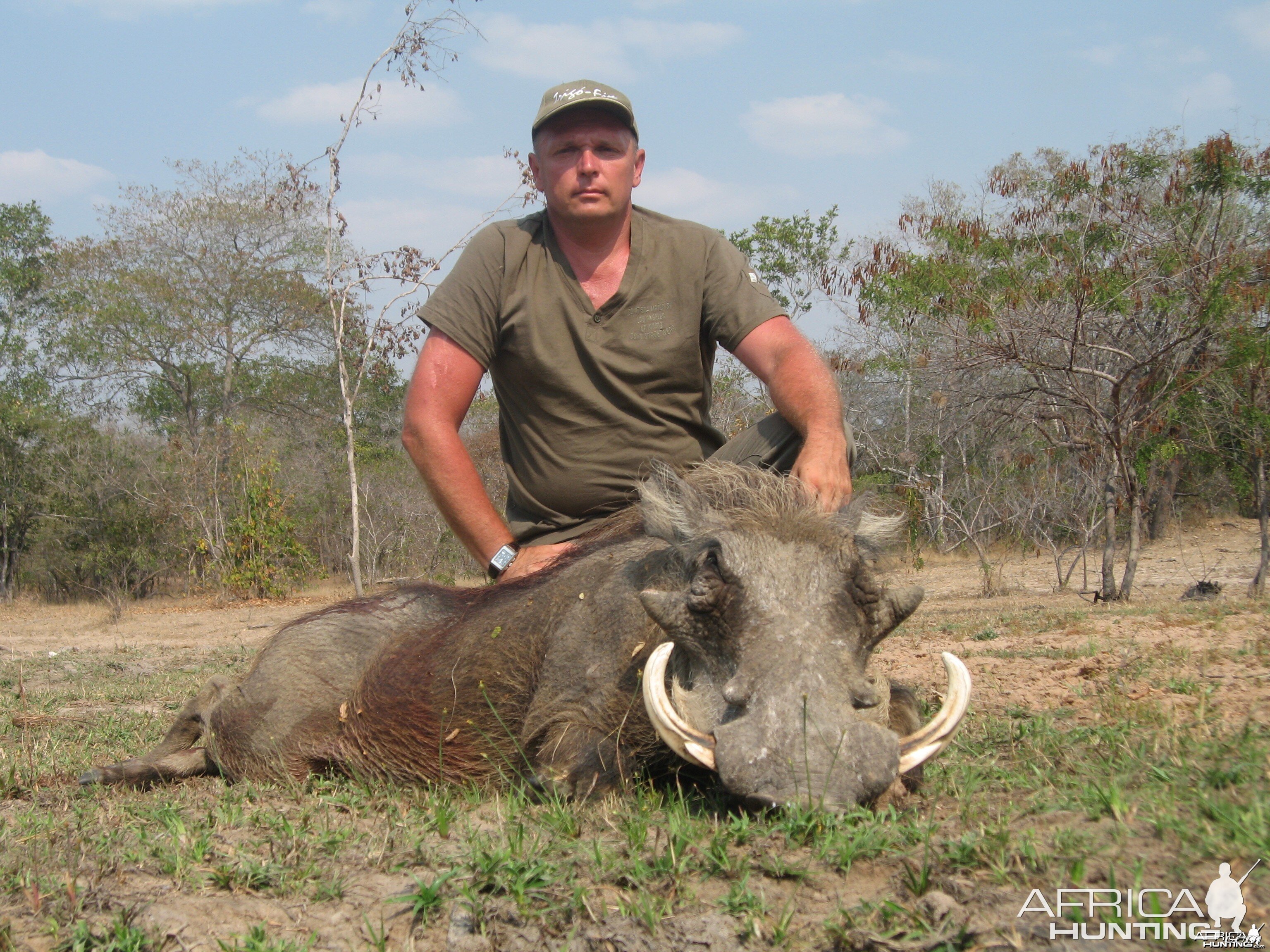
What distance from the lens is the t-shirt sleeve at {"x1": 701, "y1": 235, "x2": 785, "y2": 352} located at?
11.1 ft

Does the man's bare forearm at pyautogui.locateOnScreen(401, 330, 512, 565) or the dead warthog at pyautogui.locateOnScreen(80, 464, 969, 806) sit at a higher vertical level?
the man's bare forearm at pyautogui.locateOnScreen(401, 330, 512, 565)

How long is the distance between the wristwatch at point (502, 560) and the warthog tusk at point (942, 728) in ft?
5.22

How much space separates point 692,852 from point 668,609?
579mm

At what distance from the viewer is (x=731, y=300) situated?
11.3 feet

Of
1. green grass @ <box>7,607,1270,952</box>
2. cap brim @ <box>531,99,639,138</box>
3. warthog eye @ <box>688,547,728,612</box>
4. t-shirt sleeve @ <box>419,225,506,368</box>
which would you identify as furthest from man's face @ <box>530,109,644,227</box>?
green grass @ <box>7,607,1270,952</box>

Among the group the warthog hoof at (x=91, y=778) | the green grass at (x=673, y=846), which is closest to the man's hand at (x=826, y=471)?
the green grass at (x=673, y=846)

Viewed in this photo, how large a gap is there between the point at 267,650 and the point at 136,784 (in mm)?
572

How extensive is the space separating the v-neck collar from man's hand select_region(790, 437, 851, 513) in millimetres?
909

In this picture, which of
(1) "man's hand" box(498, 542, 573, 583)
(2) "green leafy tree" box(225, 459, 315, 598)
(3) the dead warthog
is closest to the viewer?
(3) the dead warthog

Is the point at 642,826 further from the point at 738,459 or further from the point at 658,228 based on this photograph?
the point at 658,228

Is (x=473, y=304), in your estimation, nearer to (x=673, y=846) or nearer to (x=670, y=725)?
(x=670, y=725)

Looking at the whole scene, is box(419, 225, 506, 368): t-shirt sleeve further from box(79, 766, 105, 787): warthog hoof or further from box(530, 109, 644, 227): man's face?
box(79, 766, 105, 787): warthog hoof

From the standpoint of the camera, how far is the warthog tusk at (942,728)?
202 cm

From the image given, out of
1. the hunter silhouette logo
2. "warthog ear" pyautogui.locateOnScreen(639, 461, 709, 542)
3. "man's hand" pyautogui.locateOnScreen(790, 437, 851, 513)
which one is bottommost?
the hunter silhouette logo
